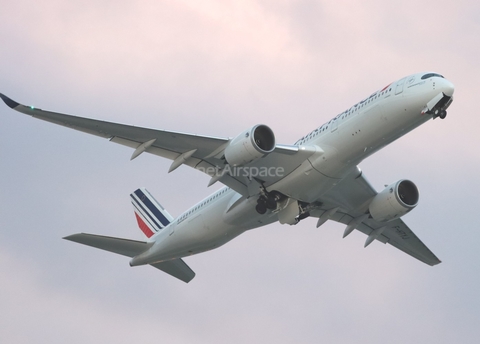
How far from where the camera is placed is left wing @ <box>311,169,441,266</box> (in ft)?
136

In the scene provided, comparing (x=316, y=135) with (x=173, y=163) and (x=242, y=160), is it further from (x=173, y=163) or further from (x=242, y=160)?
(x=173, y=163)

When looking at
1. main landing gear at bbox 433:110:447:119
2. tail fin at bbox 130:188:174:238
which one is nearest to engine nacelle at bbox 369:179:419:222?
main landing gear at bbox 433:110:447:119

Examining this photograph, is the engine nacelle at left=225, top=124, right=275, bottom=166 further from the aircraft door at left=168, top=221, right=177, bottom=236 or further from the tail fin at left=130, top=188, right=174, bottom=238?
→ the tail fin at left=130, top=188, right=174, bottom=238

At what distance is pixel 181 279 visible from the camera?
1844 inches

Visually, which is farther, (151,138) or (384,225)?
(384,225)

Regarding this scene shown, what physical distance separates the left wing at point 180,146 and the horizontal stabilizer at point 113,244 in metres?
6.72

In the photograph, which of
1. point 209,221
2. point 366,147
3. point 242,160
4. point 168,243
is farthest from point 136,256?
point 366,147

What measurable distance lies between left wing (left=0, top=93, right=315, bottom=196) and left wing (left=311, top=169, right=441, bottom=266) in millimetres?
4489

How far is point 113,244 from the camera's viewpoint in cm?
4347

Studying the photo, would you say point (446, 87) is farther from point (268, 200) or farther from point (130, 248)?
point (130, 248)

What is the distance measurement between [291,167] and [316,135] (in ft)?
5.94

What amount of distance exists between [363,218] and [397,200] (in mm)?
3119

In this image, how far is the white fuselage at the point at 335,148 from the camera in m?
35.0

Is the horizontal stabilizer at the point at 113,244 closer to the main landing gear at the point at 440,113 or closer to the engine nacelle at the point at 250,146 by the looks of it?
the engine nacelle at the point at 250,146
